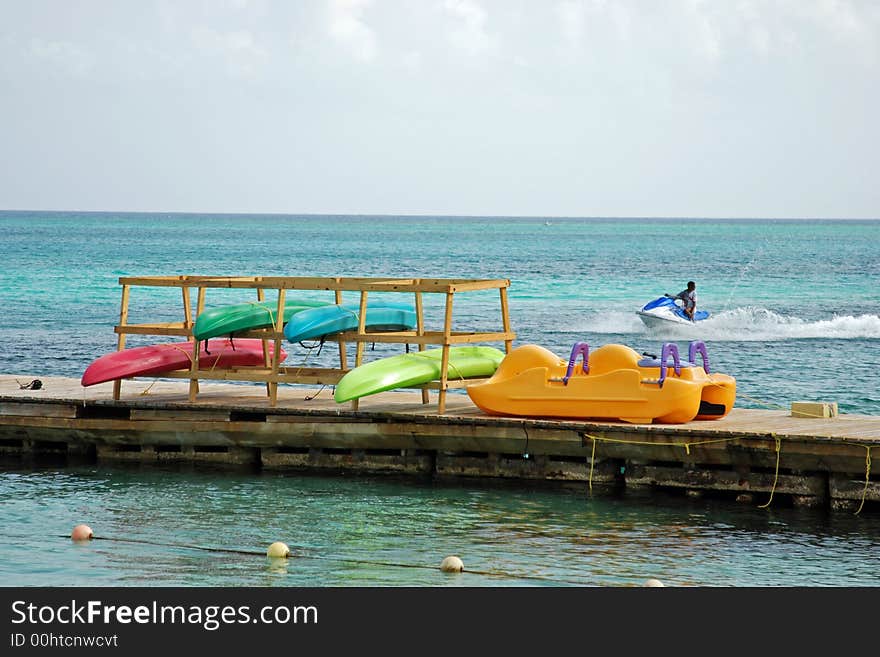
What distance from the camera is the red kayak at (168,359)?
61.3 ft

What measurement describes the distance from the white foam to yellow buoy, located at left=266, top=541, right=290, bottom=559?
1128 inches

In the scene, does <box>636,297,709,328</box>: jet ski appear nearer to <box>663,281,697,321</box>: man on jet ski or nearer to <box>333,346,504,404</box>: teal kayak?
<box>663,281,697,321</box>: man on jet ski

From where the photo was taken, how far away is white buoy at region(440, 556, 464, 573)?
1352cm

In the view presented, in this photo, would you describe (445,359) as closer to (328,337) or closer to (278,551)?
(328,337)

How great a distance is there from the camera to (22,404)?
19625 mm

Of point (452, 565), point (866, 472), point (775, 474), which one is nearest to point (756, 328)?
point (775, 474)

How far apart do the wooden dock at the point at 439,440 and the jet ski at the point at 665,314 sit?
859 inches

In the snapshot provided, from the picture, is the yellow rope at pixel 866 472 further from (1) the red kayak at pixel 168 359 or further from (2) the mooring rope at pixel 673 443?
(1) the red kayak at pixel 168 359

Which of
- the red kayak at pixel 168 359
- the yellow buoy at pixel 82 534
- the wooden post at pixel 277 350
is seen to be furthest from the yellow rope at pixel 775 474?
the yellow buoy at pixel 82 534

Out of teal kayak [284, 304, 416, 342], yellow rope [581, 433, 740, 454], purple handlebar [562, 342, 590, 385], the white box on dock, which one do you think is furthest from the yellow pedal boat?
teal kayak [284, 304, 416, 342]
